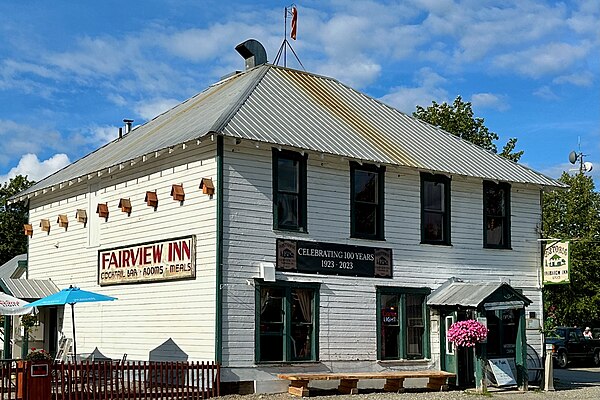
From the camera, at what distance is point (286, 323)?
66.7 ft

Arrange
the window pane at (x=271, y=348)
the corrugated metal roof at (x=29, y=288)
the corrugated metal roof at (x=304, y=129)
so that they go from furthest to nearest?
the corrugated metal roof at (x=29, y=288)
the corrugated metal roof at (x=304, y=129)
the window pane at (x=271, y=348)

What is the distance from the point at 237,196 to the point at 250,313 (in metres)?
2.49

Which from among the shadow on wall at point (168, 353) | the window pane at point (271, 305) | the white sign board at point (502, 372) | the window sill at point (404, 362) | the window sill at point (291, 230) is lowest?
the white sign board at point (502, 372)

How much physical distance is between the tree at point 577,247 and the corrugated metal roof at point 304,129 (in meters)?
19.0

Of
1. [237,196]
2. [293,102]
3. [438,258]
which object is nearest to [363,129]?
[293,102]

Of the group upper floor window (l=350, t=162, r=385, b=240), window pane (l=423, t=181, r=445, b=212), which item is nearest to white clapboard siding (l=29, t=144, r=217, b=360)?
upper floor window (l=350, t=162, r=385, b=240)

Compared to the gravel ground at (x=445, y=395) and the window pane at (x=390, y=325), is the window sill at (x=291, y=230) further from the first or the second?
the gravel ground at (x=445, y=395)

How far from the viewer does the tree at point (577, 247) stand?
4347cm

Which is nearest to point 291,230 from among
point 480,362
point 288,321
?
point 288,321

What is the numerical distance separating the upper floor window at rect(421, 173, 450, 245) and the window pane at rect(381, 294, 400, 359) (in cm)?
190

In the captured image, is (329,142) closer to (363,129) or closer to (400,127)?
(363,129)

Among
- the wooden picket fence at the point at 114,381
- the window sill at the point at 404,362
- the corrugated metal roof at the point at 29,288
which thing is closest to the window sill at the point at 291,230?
the wooden picket fence at the point at 114,381

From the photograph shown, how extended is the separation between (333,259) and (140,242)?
15.1ft

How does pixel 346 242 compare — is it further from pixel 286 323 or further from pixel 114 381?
pixel 114 381
